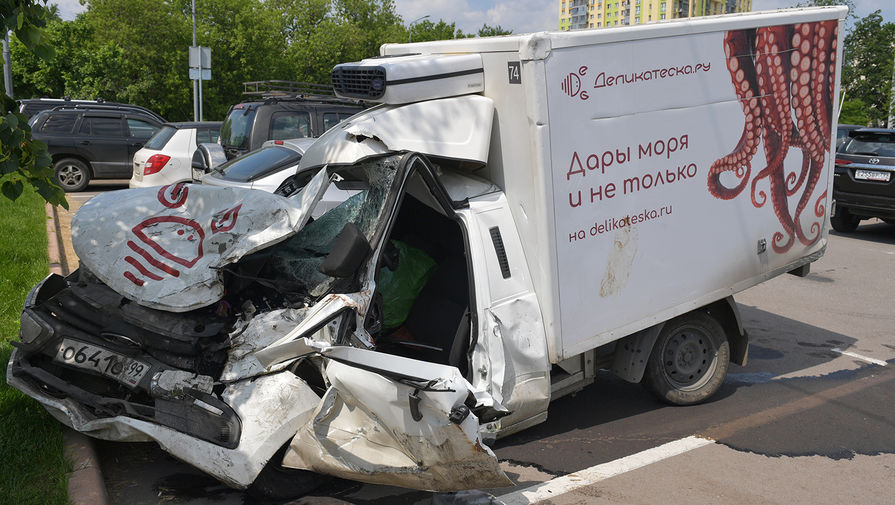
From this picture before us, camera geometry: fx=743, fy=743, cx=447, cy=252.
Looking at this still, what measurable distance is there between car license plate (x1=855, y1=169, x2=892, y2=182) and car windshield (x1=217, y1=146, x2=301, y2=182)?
9.80 m

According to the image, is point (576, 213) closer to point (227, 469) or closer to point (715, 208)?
point (715, 208)

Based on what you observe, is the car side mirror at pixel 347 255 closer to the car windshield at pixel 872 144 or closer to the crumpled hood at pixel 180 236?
the crumpled hood at pixel 180 236

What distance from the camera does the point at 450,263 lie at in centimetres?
507

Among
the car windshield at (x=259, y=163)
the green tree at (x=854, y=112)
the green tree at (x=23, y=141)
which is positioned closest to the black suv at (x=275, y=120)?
the car windshield at (x=259, y=163)

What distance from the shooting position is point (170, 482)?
4.38 metres

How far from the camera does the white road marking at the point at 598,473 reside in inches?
171

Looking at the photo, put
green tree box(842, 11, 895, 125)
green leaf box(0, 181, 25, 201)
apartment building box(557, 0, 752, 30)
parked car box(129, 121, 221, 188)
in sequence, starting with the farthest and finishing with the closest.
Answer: apartment building box(557, 0, 752, 30)
green tree box(842, 11, 895, 125)
parked car box(129, 121, 221, 188)
green leaf box(0, 181, 25, 201)

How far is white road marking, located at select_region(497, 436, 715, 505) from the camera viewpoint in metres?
4.34

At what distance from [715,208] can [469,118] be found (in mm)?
1970

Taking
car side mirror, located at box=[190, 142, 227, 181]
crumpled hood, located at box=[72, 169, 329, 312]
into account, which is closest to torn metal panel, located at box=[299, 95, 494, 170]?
crumpled hood, located at box=[72, 169, 329, 312]

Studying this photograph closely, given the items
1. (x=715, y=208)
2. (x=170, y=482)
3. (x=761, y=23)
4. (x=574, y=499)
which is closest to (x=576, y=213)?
(x=715, y=208)

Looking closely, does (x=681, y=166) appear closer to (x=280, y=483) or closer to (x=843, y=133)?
(x=280, y=483)

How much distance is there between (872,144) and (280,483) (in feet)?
42.3

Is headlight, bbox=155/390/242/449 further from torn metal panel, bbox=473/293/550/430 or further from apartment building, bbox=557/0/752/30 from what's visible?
apartment building, bbox=557/0/752/30
